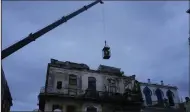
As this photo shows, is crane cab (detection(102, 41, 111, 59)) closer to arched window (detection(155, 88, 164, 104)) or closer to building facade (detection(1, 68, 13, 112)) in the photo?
building facade (detection(1, 68, 13, 112))

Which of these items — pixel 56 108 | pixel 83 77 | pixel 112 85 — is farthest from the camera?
pixel 112 85

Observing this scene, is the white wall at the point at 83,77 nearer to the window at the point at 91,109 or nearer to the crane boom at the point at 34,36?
the window at the point at 91,109

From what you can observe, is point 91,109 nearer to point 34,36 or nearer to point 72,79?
point 72,79

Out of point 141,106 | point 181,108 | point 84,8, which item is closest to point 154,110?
point 141,106

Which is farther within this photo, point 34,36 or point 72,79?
point 72,79

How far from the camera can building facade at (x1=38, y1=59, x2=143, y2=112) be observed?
30562mm

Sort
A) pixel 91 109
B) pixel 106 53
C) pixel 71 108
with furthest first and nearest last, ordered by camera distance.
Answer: pixel 91 109, pixel 71 108, pixel 106 53

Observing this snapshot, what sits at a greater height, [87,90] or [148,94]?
[87,90]

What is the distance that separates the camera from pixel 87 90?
32219mm

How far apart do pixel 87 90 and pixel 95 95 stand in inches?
50.6

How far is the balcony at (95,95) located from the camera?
30.9 metres

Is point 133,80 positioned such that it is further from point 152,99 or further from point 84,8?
point 84,8

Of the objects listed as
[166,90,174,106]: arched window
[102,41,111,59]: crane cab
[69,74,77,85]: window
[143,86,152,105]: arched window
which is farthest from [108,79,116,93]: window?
[102,41,111,59]: crane cab

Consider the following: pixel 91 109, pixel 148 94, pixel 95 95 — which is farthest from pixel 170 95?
pixel 91 109
